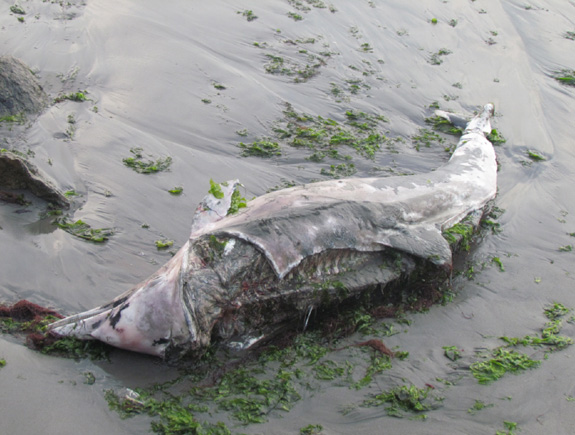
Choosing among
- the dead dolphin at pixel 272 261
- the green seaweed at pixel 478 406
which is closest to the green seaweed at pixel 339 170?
the dead dolphin at pixel 272 261

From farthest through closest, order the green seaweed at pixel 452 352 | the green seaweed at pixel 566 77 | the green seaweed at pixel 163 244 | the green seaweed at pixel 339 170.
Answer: the green seaweed at pixel 566 77, the green seaweed at pixel 339 170, the green seaweed at pixel 163 244, the green seaweed at pixel 452 352

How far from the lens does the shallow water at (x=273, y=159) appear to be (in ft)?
12.5

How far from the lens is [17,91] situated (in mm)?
6027

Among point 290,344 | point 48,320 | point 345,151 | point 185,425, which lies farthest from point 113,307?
point 345,151

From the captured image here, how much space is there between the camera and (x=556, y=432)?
376 cm

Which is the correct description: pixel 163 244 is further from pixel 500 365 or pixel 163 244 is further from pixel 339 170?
pixel 500 365

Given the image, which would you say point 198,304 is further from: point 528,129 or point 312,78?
point 528,129

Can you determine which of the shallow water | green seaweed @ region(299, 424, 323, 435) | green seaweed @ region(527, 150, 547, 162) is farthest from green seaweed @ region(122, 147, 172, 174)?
green seaweed @ region(527, 150, 547, 162)

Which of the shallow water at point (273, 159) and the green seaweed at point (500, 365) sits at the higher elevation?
the shallow water at point (273, 159)

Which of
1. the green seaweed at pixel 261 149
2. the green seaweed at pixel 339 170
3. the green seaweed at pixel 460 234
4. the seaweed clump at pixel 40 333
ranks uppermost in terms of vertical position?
the green seaweed at pixel 261 149

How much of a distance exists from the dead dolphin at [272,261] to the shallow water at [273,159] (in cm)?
34

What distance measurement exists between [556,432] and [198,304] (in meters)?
2.57

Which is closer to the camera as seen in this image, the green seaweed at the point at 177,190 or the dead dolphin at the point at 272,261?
the dead dolphin at the point at 272,261

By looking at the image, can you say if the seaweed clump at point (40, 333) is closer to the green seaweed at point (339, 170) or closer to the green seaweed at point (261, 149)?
the green seaweed at point (261, 149)
